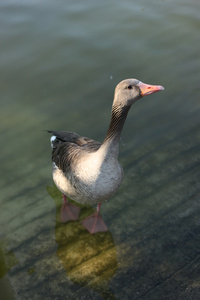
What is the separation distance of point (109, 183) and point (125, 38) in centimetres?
485

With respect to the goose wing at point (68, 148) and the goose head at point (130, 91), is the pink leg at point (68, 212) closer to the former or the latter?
the goose wing at point (68, 148)

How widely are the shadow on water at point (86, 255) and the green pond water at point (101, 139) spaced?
0.04ft

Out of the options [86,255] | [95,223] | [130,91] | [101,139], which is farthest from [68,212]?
[130,91]

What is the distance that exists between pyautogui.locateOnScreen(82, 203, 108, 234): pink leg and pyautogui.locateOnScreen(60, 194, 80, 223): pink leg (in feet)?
0.57

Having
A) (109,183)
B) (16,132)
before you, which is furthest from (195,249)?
(16,132)

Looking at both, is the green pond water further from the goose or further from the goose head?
the goose head

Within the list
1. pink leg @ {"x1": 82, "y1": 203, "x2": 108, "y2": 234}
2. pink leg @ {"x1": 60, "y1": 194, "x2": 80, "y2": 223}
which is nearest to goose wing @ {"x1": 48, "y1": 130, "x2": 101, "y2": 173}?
pink leg @ {"x1": 60, "y1": 194, "x2": 80, "y2": 223}

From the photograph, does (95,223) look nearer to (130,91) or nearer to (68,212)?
(68,212)

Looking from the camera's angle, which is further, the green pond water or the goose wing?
the goose wing

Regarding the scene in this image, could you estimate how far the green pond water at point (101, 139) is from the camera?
162 inches

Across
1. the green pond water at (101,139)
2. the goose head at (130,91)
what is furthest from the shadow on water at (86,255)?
the goose head at (130,91)

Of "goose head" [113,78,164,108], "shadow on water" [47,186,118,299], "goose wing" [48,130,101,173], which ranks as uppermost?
"goose head" [113,78,164,108]

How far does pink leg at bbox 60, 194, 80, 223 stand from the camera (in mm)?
4711

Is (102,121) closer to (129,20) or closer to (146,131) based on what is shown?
(146,131)
